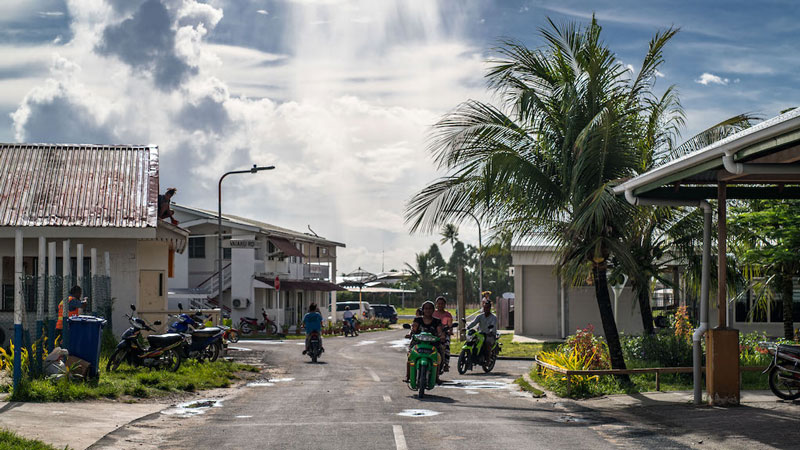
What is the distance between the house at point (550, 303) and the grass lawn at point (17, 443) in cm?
2584

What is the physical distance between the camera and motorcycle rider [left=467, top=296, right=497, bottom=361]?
20375mm

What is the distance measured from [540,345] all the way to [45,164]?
17.3 meters

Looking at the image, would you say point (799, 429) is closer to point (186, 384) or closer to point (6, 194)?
point (186, 384)

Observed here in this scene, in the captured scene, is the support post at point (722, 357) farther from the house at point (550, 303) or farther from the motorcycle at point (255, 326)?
the motorcycle at point (255, 326)

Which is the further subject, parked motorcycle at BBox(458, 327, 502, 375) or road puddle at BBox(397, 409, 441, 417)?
parked motorcycle at BBox(458, 327, 502, 375)

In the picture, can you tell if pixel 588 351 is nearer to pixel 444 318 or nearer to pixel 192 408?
pixel 444 318

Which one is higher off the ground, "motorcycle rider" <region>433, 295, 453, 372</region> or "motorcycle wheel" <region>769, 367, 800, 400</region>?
"motorcycle rider" <region>433, 295, 453, 372</region>

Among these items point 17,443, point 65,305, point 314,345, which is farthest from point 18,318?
point 314,345

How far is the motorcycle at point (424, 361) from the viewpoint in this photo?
14758 millimetres

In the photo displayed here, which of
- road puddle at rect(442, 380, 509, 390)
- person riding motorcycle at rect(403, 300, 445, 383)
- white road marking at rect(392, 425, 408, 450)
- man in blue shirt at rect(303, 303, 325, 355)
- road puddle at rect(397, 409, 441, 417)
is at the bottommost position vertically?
road puddle at rect(442, 380, 509, 390)

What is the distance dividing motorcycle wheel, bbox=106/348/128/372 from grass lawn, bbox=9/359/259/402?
0.13m

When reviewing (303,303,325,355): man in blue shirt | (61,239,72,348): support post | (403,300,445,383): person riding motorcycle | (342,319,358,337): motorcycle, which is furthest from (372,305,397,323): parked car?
(61,239,72,348): support post

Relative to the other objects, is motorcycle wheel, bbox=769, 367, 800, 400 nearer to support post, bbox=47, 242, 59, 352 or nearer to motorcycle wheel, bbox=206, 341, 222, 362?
support post, bbox=47, 242, 59, 352

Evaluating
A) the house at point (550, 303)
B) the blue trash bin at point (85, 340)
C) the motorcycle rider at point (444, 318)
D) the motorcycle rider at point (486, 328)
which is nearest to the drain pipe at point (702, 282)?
the motorcycle rider at point (444, 318)
